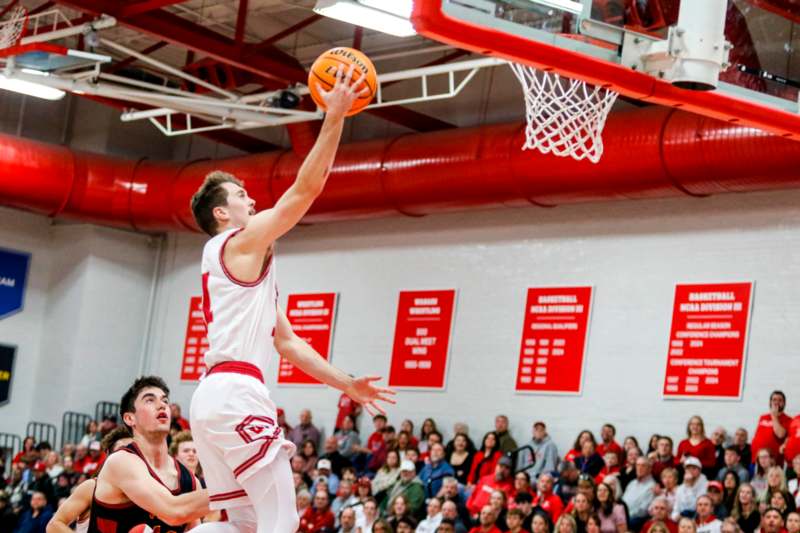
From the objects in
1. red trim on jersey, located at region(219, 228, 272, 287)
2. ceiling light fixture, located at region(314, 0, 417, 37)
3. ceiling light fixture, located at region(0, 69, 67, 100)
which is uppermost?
ceiling light fixture, located at region(314, 0, 417, 37)

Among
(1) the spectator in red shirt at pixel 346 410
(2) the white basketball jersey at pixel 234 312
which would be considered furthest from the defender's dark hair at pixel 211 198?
(1) the spectator in red shirt at pixel 346 410

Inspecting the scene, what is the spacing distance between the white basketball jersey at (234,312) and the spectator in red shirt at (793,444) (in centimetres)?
991

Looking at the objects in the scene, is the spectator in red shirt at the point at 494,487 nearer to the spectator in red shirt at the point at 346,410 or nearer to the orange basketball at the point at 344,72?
the spectator in red shirt at the point at 346,410

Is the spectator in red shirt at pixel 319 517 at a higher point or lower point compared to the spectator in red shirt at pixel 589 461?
lower

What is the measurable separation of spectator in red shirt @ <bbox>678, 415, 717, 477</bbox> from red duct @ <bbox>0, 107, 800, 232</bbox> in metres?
2.86

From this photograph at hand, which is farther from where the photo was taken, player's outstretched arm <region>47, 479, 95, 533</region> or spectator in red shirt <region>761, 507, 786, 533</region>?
spectator in red shirt <region>761, 507, 786, 533</region>

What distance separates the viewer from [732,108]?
363 inches

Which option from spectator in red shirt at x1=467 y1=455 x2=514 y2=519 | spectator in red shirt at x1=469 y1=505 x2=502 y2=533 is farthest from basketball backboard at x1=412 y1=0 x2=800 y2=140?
Answer: spectator in red shirt at x1=467 y1=455 x2=514 y2=519

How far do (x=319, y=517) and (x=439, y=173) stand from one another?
5035mm

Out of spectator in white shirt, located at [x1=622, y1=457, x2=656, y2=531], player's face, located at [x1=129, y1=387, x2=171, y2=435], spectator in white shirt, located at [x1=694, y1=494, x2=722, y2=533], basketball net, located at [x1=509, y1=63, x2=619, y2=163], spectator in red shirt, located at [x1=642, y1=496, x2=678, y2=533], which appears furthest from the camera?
spectator in white shirt, located at [x1=622, y1=457, x2=656, y2=531]

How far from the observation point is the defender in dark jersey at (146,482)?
6176mm

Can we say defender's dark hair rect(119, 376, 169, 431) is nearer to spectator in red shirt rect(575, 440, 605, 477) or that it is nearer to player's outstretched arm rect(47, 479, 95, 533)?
player's outstretched arm rect(47, 479, 95, 533)

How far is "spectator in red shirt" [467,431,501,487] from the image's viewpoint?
16.9m

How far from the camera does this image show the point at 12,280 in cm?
2406
